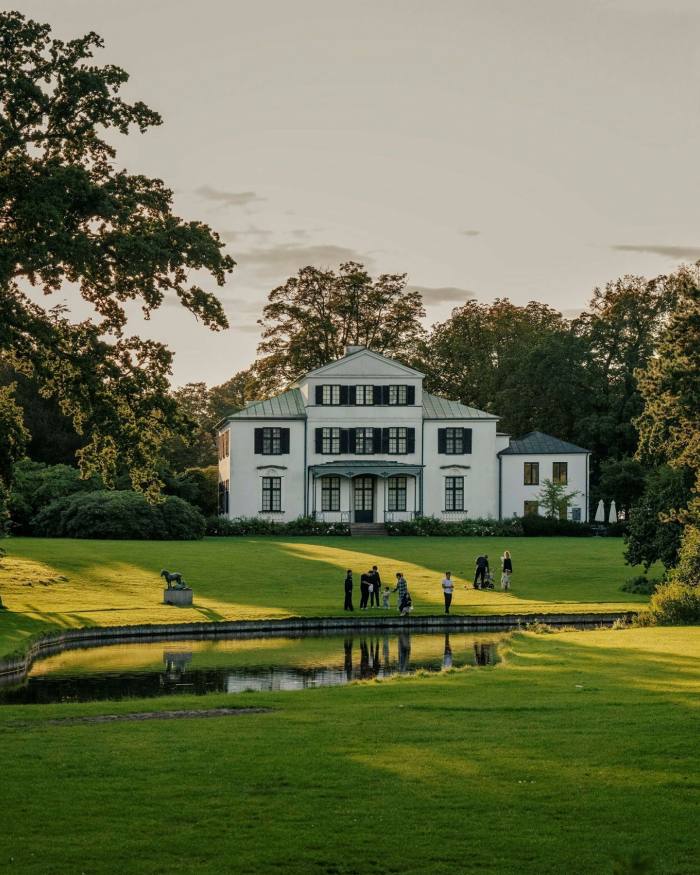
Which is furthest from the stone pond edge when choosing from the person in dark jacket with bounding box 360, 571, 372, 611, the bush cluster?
the bush cluster

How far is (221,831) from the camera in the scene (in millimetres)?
9820

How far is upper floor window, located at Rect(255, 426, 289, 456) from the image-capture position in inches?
2709

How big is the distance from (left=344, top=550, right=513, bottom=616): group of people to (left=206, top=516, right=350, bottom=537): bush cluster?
75.1ft

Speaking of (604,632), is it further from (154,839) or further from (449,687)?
(154,839)

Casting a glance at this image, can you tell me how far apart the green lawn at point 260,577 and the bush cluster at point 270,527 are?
639 centimetres

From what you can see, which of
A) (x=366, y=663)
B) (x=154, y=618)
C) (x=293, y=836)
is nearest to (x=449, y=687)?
(x=366, y=663)

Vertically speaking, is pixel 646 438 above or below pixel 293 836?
above

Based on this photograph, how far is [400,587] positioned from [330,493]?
34.6 meters

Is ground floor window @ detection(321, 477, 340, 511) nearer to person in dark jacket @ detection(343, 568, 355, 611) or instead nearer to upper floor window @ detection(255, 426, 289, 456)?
upper floor window @ detection(255, 426, 289, 456)

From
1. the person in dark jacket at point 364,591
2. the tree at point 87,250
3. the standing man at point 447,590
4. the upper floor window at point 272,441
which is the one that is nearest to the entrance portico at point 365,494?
the upper floor window at point 272,441

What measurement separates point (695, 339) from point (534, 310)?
63.0 m

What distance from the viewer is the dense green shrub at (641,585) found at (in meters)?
40.4

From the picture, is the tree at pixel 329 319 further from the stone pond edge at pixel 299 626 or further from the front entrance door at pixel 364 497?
the stone pond edge at pixel 299 626

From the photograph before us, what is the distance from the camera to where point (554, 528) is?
65438 mm
